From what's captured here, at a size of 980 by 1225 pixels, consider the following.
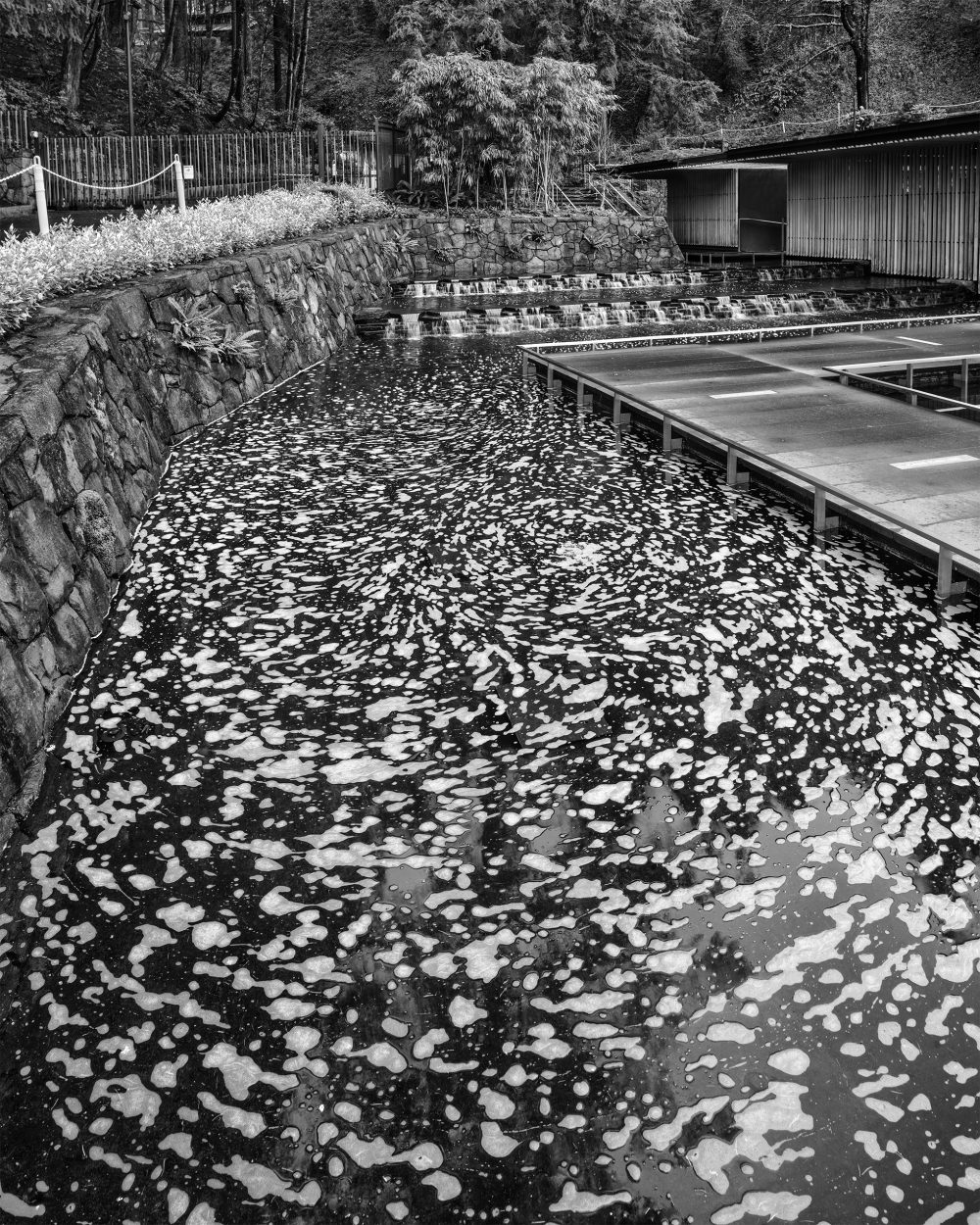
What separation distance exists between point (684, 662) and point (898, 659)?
1.40 meters

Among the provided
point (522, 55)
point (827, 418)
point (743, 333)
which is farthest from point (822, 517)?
point (522, 55)

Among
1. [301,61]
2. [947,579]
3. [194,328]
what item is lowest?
[947,579]

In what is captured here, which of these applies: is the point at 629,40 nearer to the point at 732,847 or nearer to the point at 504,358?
the point at 504,358

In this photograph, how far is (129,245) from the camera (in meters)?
12.9

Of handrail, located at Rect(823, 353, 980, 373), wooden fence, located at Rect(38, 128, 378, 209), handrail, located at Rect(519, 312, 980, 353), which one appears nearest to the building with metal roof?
handrail, located at Rect(519, 312, 980, 353)

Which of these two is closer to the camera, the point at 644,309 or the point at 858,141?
the point at 858,141

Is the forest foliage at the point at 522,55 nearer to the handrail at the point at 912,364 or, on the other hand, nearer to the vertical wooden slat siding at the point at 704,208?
the vertical wooden slat siding at the point at 704,208

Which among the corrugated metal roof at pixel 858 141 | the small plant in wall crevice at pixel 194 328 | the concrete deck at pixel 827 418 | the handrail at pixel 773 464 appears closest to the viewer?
the handrail at pixel 773 464

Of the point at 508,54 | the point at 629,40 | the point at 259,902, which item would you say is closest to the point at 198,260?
the point at 259,902

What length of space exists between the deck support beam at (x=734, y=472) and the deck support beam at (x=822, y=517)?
4.40 feet

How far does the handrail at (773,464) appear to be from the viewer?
26.4ft

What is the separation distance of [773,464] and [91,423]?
605 centimetres

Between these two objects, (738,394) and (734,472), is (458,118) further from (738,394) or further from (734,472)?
(734,472)

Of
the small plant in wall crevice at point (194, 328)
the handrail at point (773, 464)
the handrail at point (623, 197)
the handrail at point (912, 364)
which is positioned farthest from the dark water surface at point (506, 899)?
the handrail at point (623, 197)
